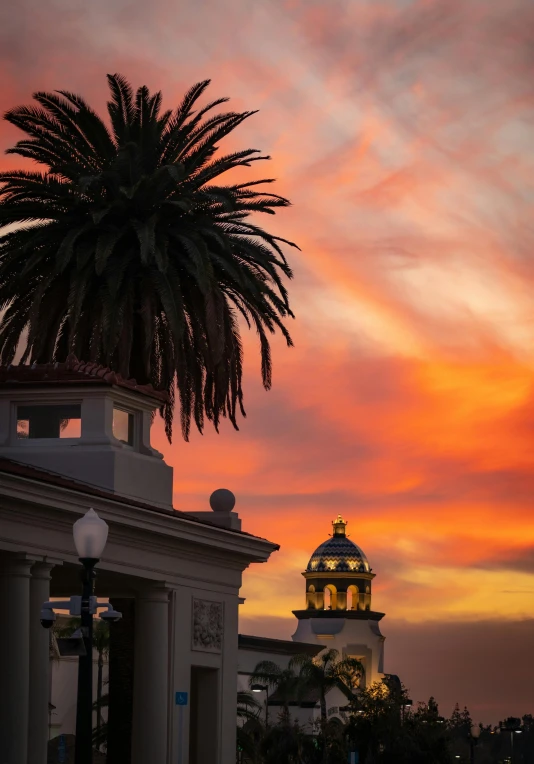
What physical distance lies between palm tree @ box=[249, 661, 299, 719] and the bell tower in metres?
35.5

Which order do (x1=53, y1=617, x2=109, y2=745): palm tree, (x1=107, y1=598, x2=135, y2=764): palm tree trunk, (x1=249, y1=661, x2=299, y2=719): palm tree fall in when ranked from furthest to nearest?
(x1=249, y1=661, x2=299, y2=719): palm tree, (x1=53, y1=617, x2=109, y2=745): palm tree, (x1=107, y1=598, x2=135, y2=764): palm tree trunk

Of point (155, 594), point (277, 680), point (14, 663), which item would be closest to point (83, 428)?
point (155, 594)

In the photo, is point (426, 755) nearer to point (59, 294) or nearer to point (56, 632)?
point (59, 294)

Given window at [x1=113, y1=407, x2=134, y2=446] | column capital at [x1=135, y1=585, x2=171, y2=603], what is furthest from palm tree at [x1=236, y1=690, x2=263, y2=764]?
window at [x1=113, y1=407, x2=134, y2=446]

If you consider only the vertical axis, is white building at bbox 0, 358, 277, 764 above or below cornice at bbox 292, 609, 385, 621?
below

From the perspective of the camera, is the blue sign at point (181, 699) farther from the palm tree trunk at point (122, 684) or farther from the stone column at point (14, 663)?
the stone column at point (14, 663)

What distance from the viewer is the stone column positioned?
28.8m

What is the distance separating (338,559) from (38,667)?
105 m

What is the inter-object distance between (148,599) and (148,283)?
10.2 m

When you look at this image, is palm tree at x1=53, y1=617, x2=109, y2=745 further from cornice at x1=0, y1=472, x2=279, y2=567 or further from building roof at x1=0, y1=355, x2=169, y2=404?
building roof at x1=0, y1=355, x2=169, y2=404

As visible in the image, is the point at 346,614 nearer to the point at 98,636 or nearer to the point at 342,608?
the point at 342,608

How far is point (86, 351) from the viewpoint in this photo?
41406mm

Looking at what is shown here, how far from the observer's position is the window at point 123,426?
35125 mm

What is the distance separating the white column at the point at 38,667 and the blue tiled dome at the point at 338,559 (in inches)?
4101
